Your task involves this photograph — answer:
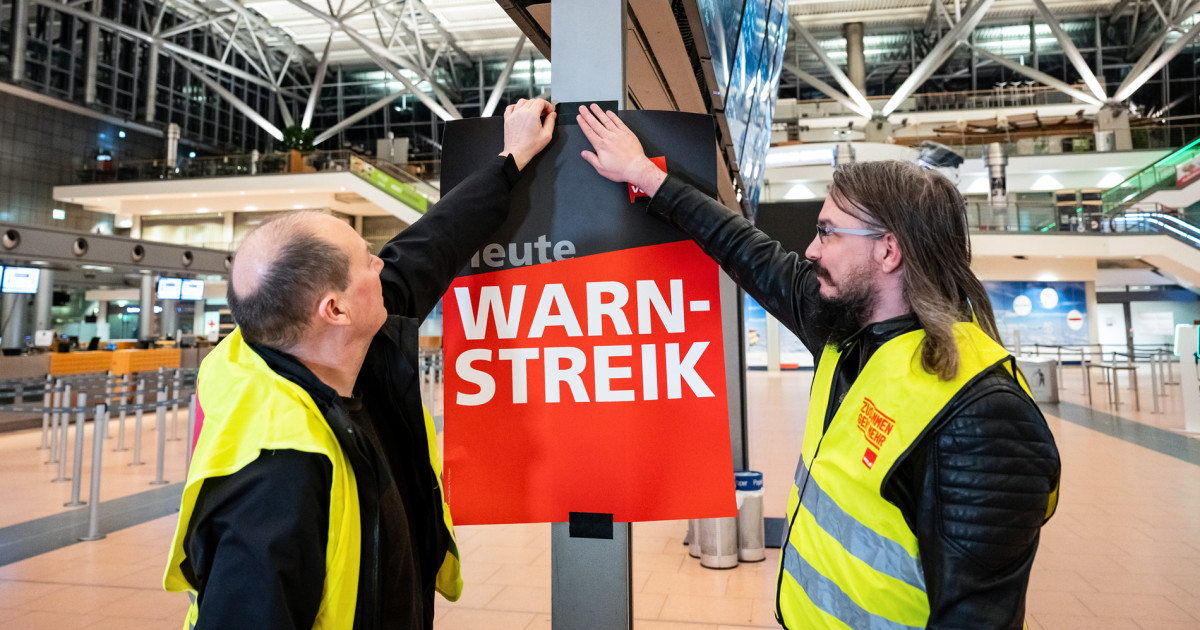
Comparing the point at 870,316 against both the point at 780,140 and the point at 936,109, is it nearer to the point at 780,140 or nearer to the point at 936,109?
the point at 780,140

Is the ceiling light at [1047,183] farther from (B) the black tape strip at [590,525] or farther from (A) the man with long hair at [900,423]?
(B) the black tape strip at [590,525]

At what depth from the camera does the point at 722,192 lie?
426cm

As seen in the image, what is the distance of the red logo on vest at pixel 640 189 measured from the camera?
1.52 m

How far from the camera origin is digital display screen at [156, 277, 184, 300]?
55.2 ft

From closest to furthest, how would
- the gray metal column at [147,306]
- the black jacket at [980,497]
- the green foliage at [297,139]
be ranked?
the black jacket at [980,497]
the gray metal column at [147,306]
the green foliage at [297,139]

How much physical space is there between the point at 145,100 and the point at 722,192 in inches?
1189

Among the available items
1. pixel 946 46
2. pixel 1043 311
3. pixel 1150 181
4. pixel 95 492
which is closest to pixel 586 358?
pixel 95 492

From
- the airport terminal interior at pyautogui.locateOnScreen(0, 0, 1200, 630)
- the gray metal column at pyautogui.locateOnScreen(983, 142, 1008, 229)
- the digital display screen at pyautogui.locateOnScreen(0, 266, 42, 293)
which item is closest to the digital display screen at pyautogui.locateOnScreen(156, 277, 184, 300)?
the airport terminal interior at pyautogui.locateOnScreen(0, 0, 1200, 630)

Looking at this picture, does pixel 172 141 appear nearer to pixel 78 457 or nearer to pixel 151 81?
pixel 151 81

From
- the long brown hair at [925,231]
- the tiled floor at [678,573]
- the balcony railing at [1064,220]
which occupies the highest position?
the balcony railing at [1064,220]

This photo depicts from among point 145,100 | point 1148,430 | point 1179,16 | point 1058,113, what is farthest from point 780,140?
point 145,100

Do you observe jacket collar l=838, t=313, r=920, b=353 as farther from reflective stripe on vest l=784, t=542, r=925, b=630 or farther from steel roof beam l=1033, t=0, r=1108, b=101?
steel roof beam l=1033, t=0, r=1108, b=101

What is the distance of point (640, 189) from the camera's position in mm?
1510

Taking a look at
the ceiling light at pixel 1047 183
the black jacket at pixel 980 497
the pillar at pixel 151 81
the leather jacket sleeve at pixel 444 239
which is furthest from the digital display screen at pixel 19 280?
the ceiling light at pixel 1047 183
